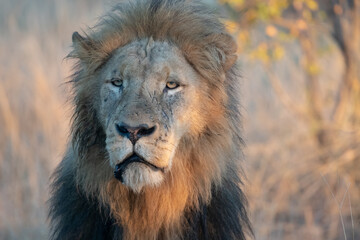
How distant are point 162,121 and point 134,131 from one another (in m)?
0.20

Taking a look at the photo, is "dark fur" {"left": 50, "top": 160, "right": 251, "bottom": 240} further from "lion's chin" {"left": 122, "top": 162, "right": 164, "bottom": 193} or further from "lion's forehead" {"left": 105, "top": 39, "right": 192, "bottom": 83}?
"lion's forehead" {"left": 105, "top": 39, "right": 192, "bottom": 83}

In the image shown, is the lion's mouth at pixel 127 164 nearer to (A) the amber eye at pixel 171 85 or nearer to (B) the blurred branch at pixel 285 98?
(A) the amber eye at pixel 171 85

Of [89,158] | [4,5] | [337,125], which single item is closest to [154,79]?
[89,158]

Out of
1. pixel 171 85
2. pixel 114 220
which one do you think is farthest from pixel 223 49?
pixel 114 220

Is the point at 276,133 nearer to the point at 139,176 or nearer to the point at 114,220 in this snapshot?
the point at 114,220

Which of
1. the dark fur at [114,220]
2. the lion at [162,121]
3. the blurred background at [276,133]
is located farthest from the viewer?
the blurred background at [276,133]

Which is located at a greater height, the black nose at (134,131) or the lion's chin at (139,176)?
the black nose at (134,131)

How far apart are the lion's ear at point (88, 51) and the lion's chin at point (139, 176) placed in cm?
73

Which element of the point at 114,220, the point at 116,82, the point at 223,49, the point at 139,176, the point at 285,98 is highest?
the point at 223,49

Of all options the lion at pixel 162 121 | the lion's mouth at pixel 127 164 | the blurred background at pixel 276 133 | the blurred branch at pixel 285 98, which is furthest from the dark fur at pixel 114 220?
the blurred branch at pixel 285 98

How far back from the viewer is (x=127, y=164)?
292 centimetres

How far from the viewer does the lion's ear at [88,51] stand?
3391 millimetres

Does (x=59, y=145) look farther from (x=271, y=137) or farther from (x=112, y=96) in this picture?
(x=112, y=96)

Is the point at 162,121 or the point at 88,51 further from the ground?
the point at 88,51
